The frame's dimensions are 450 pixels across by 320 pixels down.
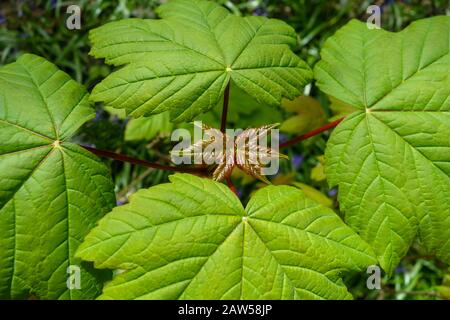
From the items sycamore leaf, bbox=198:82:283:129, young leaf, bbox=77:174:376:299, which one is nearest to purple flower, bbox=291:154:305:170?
sycamore leaf, bbox=198:82:283:129

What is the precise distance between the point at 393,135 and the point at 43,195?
2.90ft

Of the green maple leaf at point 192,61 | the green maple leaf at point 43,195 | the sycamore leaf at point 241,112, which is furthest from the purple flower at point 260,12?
the green maple leaf at point 43,195

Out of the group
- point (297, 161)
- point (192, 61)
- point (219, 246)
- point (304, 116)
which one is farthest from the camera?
point (297, 161)

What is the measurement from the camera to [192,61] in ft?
4.17

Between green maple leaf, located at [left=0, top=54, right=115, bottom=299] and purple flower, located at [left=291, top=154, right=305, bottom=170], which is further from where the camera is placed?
purple flower, located at [left=291, top=154, right=305, bottom=170]

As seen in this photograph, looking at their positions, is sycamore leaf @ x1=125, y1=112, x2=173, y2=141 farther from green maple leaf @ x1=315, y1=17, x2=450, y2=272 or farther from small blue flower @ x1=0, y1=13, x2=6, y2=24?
small blue flower @ x1=0, y1=13, x2=6, y2=24

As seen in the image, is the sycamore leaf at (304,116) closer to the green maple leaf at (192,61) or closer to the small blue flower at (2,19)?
the green maple leaf at (192,61)

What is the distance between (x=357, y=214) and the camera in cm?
121

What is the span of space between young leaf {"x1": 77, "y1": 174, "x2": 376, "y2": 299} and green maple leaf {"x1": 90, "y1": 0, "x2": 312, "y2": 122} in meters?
0.23

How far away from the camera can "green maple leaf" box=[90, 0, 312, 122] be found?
123 centimetres

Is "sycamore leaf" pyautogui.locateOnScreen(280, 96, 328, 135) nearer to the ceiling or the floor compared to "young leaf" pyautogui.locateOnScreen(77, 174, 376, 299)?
nearer to the ceiling
